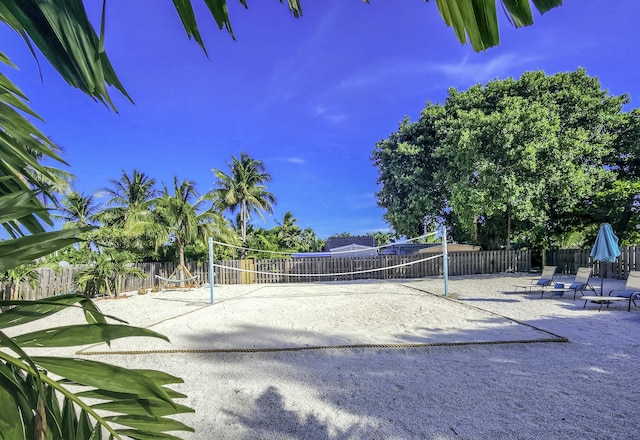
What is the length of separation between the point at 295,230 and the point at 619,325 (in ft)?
116

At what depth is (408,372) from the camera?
3912 millimetres

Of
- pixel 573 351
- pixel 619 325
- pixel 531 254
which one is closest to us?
pixel 573 351

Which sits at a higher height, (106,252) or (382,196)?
(382,196)

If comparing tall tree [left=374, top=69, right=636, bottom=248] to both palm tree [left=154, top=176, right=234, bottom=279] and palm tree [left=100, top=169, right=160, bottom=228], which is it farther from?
palm tree [left=100, top=169, right=160, bottom=228]

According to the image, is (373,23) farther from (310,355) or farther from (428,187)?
(428,187)

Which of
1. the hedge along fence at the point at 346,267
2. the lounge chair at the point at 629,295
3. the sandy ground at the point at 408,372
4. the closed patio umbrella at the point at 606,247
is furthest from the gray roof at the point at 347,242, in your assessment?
the sandy ground at the point at 408,372

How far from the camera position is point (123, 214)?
2181 cm

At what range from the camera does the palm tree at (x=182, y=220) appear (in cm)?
1528

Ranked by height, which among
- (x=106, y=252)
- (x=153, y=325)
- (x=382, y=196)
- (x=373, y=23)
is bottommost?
(x=153, y=325)

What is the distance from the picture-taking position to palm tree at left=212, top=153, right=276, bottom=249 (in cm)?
2933

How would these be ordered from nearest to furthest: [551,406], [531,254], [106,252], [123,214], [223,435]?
1. [223,435]
2. [551,406]
3. [106,252]
4. [531,254]
5. [123,214]

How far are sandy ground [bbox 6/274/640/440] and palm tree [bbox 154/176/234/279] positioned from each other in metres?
7.95

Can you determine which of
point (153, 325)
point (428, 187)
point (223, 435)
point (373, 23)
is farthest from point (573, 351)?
point (428, 187)

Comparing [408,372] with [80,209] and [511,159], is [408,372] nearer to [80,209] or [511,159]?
[511,159]
